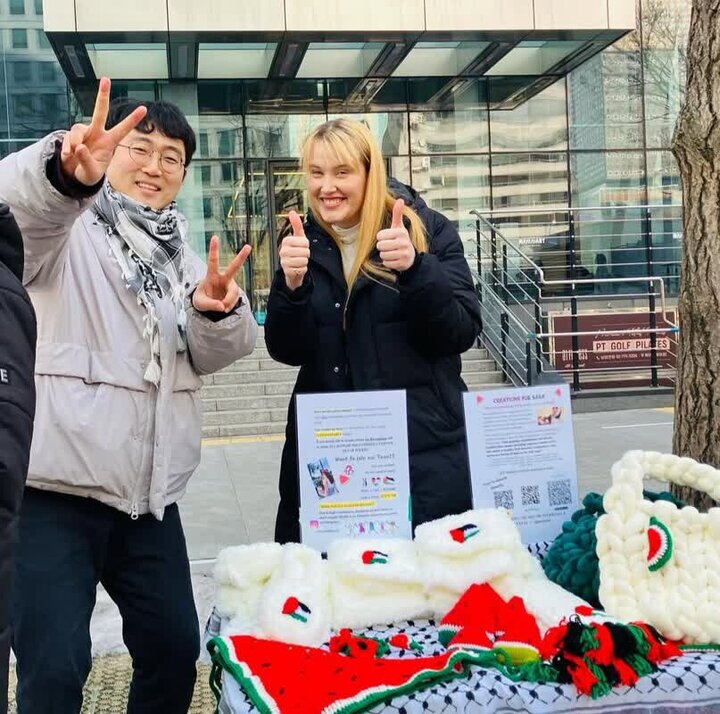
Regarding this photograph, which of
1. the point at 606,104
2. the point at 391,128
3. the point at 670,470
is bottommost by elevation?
the point at 670,470

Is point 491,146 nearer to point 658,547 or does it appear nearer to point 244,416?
point 244,416

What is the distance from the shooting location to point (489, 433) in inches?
83.5

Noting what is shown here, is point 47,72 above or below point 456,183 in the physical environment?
above

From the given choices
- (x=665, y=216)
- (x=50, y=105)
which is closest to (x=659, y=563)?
(x=50, y=105)

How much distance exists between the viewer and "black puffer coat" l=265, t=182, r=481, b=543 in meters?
2.22

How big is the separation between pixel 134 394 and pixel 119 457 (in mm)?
156

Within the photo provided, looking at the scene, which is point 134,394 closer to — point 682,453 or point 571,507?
point 571,507

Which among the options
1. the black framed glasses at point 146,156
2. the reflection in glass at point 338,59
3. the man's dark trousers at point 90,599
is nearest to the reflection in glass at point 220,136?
the reflection in glass at point 338,59

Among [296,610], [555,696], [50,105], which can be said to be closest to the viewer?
[555,696]

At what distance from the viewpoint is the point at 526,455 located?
7.07ft

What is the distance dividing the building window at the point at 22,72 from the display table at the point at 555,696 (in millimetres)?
13801

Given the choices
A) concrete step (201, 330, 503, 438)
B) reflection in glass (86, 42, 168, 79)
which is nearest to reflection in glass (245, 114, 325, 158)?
reflection in glass (86, 42, 168, 79)

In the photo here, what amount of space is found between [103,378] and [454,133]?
1397cm

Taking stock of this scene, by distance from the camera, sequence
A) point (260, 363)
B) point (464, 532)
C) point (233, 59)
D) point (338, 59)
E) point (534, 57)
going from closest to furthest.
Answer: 1. point (464, 532)
2. point (260, 363)
3. point (233, 59)
4. point (338, 59)
5. point (534, 57)
